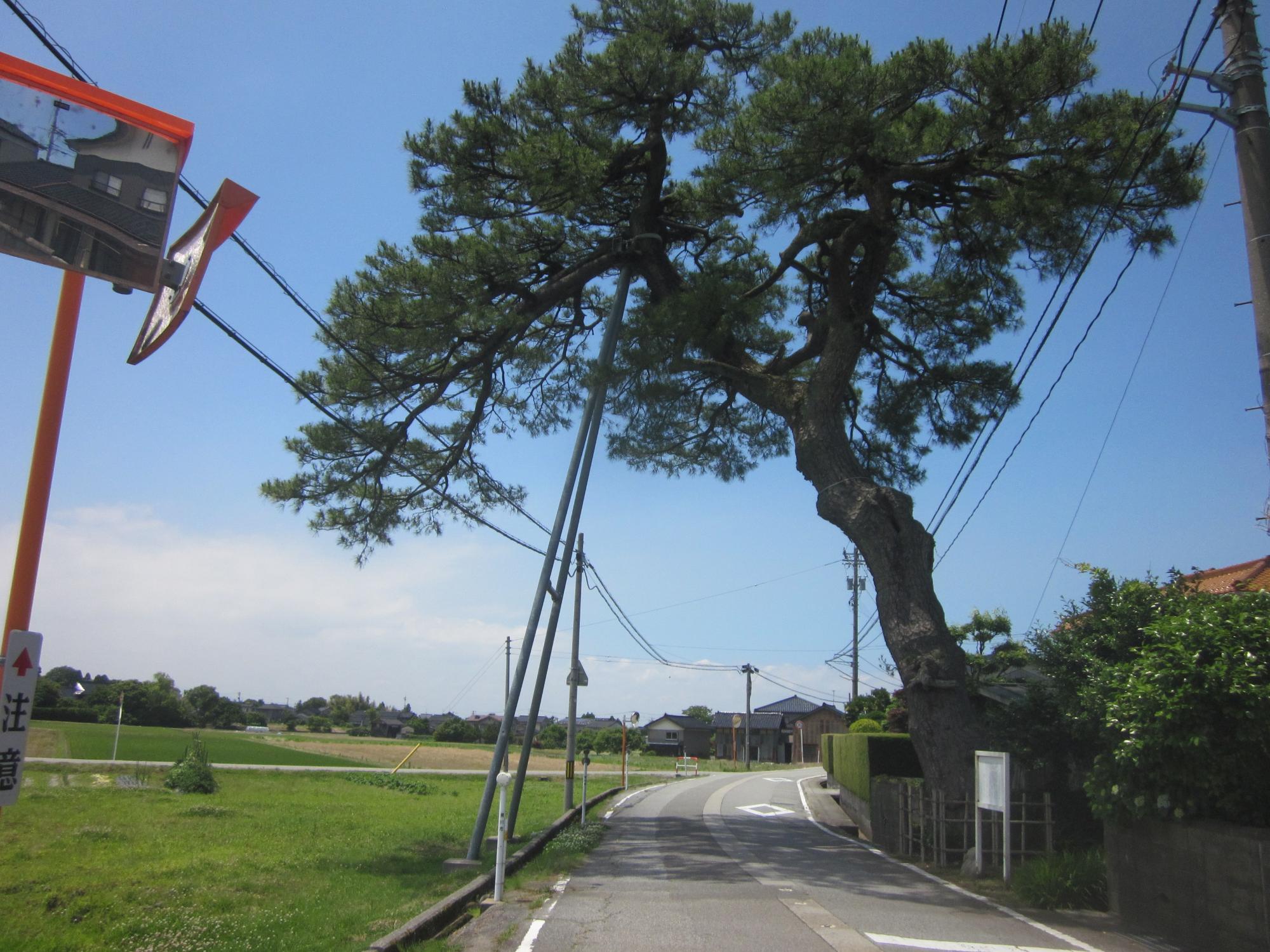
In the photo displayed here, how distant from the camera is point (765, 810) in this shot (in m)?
24.6

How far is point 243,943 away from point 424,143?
10.8 metres

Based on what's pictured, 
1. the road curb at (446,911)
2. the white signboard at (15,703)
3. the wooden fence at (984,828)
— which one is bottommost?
the road curb at (446,911)

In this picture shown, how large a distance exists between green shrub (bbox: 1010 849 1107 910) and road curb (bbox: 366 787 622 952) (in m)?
5.69

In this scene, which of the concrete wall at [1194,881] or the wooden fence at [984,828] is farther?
the wooden fence at [984,828]

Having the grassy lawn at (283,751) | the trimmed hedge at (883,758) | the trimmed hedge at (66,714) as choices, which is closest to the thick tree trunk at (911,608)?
the trimmed hedge at (883,758)

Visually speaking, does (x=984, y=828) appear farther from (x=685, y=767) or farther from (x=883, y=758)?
(x=685, y=767)

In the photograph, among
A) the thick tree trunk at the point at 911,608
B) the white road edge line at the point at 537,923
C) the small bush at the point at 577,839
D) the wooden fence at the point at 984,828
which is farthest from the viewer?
the small bush at the point at 577,839

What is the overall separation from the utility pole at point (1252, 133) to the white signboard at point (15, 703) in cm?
843

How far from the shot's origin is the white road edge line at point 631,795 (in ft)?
71.8

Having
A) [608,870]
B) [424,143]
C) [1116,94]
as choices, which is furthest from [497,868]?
[1116,94]

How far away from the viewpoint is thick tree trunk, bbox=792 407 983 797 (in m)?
11.5

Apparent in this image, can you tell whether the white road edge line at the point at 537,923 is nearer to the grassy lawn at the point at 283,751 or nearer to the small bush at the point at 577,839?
the small bush at the point at 577,839

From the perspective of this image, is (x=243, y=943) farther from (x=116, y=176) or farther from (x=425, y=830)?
(x=425, y=830)

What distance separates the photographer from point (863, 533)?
12.4 m
